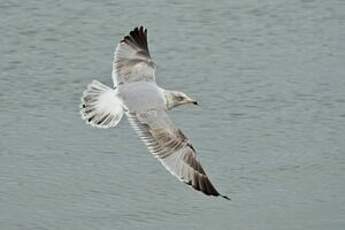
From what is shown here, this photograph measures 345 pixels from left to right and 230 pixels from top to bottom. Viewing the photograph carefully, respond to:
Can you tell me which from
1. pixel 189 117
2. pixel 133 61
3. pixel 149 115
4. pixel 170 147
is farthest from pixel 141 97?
pixel 189 117

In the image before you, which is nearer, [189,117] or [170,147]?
[170,147]

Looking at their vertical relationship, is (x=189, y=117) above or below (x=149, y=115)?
below

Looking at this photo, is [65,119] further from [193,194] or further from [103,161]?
[193,194]

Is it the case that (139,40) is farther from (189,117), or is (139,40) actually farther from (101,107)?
(189,117)

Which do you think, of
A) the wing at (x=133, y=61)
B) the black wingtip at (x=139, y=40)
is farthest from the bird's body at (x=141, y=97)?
the black wingtip at (x=139, y=40)

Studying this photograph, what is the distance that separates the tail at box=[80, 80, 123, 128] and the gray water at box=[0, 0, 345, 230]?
0.75 metres

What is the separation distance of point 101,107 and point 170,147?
48 centimetres

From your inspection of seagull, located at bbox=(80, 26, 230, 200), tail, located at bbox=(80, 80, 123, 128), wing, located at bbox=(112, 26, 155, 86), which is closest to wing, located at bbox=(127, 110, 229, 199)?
seagull, located at bbox=(80, 26, 230, 200)

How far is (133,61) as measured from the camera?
745cm

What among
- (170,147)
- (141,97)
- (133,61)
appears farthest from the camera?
(133,61)

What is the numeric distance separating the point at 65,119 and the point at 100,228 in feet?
4.56

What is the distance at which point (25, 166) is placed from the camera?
8.02 metres

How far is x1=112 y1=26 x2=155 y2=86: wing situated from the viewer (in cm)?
736

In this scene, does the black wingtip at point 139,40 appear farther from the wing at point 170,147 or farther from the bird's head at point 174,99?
the wing at point 170,147
